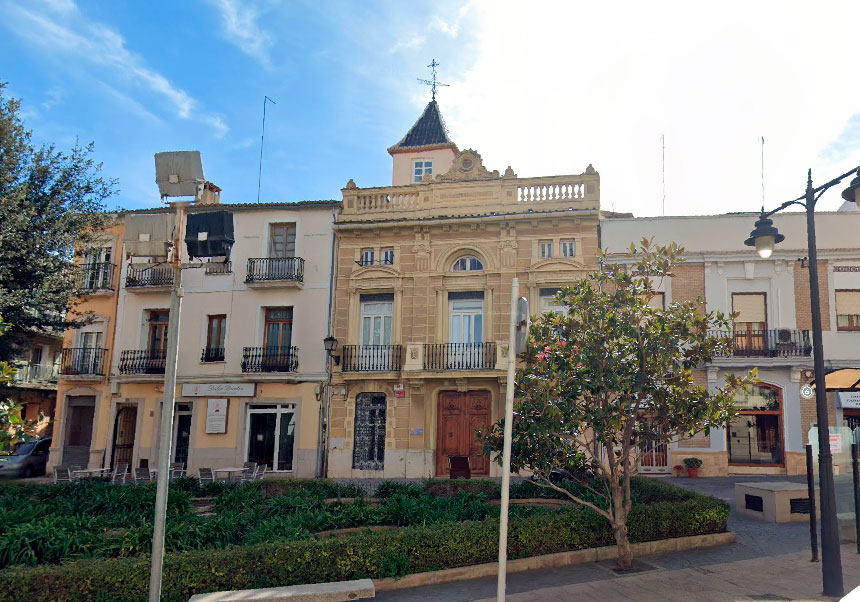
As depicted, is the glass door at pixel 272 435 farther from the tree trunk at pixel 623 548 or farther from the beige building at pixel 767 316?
the tree trunk at pixel 623 548

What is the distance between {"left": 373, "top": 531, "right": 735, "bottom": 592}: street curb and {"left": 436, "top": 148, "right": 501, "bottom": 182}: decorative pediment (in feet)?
49.4

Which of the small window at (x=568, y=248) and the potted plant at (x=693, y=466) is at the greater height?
the small window at (x=568, y=248)

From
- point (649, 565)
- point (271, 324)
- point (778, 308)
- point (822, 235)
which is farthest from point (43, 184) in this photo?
point (822, 235)

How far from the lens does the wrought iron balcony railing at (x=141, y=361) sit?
24250 mm

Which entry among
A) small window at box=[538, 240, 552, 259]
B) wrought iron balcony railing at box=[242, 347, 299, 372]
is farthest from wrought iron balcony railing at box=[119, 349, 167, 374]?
small window at box=[538, 240, 552, 259]

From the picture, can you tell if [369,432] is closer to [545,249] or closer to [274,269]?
→ [274,269]

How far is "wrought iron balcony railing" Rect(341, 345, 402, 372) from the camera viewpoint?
74.6 ft

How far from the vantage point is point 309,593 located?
7.81 m

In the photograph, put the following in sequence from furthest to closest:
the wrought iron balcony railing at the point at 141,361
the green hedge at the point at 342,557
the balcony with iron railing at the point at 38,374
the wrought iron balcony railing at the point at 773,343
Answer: the balcony with iron railing at the point at 38,374 < the wrought iron balcony railing at the point at 141,361 < the wrought iron balcony railing at the point at 773,343 < the green hedge at the point at 342,557

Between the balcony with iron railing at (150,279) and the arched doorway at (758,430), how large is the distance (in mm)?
21303

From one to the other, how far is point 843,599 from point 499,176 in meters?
17.4

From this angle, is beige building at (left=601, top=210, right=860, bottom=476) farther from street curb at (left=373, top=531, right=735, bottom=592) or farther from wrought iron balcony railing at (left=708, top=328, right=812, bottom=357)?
street curb at (left=373, top=531, right=735, bottom=592)

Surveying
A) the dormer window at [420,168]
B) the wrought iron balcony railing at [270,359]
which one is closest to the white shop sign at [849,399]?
the dormer window at [420,168]

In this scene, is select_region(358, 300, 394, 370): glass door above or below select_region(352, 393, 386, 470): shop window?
above
